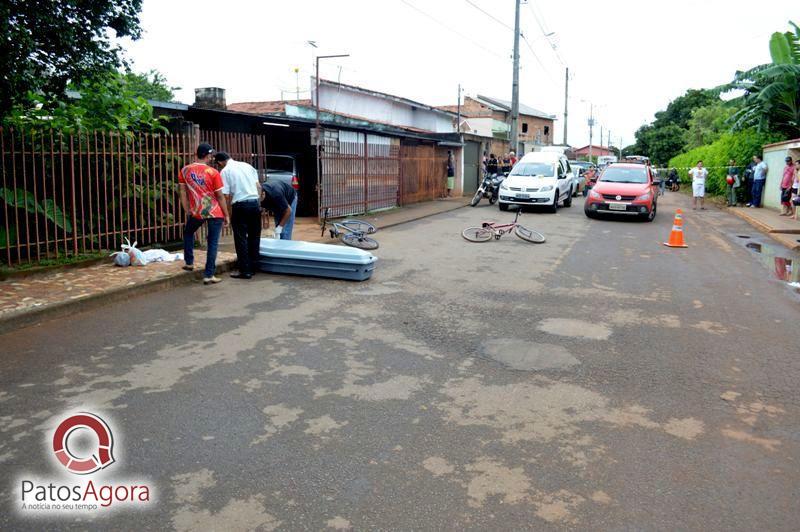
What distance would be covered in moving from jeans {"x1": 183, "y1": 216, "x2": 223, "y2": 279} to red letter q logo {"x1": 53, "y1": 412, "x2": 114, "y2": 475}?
4520 mm

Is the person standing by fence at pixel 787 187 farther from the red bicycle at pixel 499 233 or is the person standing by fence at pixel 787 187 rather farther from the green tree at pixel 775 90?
the red bicycle at pixel 499 233

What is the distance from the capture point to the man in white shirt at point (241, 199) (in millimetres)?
8875

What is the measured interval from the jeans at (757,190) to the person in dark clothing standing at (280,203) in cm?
1890

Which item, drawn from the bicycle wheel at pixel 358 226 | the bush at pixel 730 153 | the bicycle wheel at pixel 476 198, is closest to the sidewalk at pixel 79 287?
the bicycle wheel at pixel 358 226

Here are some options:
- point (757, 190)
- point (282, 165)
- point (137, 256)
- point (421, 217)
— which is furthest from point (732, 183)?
point (137, 256)

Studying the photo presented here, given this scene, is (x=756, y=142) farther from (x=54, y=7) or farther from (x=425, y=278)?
(x=54, y=7)

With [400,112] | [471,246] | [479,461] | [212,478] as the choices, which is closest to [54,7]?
[212,478]

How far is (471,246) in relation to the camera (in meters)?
13.1

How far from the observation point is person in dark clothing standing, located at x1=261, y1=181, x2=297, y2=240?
32.9ft

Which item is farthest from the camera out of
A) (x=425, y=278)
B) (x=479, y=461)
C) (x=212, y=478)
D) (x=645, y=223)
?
(x=645, y=223)

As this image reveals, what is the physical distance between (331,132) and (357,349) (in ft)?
40.1

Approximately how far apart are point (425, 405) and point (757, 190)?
22408mm

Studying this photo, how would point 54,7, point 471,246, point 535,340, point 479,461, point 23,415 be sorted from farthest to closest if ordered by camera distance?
point 471,246
point 54,7
point 535,340
point 23,415
point 479,461

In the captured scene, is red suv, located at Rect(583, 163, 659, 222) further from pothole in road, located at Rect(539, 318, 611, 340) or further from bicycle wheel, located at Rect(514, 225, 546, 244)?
pothole in road, located at Rect(539, 318, 611, 340)
